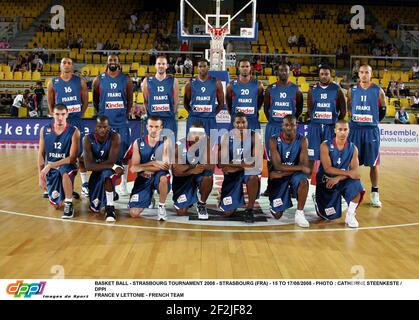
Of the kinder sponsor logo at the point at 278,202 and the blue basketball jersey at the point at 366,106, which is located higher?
the blue basketball jersey at the point at 366,106

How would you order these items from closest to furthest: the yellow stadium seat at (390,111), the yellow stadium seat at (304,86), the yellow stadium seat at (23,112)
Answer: the yellow stadium seat at (23,112) → the yellow stadium seat at (390,111) → the yellow stadium seat at (304,86)

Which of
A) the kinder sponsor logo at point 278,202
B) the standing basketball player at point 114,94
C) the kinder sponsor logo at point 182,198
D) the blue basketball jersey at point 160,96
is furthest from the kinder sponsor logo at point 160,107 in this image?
the kinder sponsor logo at point 278,202

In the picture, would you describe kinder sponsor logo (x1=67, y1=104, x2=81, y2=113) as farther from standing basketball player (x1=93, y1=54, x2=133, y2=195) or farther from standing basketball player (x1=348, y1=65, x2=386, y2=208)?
standing basketball player (x1=348, y1=65, x2=386, y2=208)

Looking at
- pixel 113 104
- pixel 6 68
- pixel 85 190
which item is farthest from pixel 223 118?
pixel 6 68

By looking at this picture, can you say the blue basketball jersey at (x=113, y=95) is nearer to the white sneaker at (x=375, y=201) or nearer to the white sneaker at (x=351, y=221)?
the white sneaker at (x=351, y=221)

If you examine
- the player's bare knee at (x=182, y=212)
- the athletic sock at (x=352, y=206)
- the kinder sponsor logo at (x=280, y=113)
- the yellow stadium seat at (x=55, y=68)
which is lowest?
the player's bare knee at (x=182, y=212)

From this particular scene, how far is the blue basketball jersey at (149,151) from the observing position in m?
6.25

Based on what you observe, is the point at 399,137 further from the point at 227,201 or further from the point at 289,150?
the point at 227,201

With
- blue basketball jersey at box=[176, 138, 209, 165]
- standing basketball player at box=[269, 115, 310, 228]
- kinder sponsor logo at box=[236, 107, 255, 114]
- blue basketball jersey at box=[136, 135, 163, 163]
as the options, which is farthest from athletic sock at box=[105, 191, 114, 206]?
kinder sponsor logo at box=[236, 107, 255, 114]

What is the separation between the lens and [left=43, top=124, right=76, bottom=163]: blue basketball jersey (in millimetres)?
6457

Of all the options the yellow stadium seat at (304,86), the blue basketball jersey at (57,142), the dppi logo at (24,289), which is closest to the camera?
the dppi logo at (24,289)

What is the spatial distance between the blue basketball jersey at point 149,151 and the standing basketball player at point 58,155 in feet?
2.52

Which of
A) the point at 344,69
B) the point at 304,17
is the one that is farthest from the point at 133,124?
the point at 304,17

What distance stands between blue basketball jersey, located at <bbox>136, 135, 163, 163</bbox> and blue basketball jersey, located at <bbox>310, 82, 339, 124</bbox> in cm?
233
